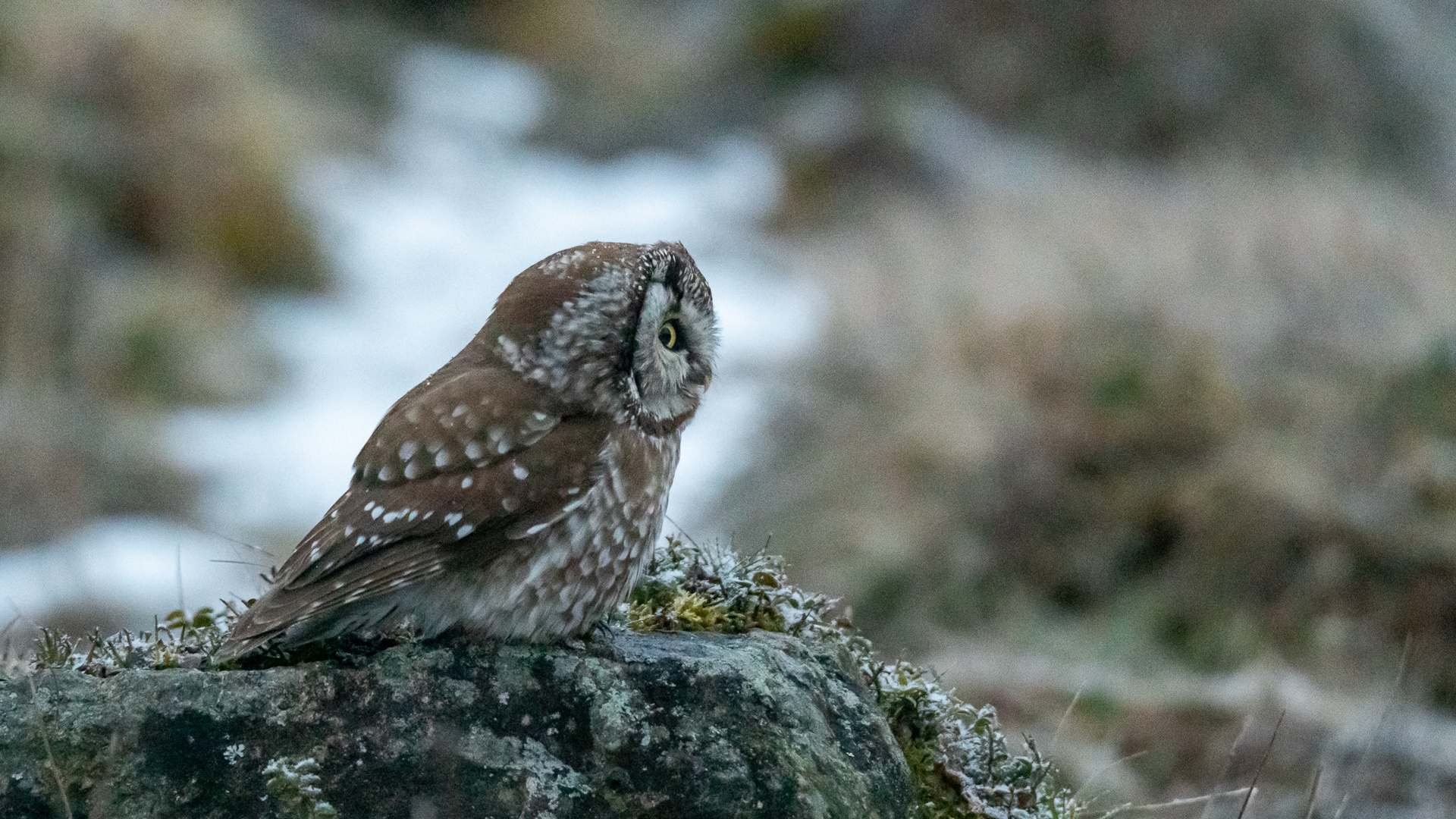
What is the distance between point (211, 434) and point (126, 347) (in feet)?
3.96

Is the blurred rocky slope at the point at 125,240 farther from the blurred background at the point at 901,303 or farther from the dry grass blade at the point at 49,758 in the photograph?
the dry grass blade at the point at 49,758

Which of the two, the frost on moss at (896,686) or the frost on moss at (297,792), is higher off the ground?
the frost on moss at (896,686)

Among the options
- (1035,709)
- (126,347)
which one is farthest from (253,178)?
(1035,709)

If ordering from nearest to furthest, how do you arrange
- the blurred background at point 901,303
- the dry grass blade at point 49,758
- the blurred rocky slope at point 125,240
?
the dry grass blade at point 49,758 < the blurred background at point 901,303 < the blurred rocky slope at point 125,240

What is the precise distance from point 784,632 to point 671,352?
2.44ft

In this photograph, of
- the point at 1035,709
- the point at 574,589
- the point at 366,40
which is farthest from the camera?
the point at 366,40

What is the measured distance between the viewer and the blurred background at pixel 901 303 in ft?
21.1

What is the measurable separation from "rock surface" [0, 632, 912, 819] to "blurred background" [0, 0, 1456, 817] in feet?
2.28

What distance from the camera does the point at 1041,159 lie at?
17906mm

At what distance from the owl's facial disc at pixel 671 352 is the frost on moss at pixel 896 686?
39cm

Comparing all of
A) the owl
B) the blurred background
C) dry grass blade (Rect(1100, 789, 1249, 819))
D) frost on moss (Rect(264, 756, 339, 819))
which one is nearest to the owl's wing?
the owl

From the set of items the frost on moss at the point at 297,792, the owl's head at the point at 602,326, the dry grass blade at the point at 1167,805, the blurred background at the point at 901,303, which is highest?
the blurred background at the point at 901,303

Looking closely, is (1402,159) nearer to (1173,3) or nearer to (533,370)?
(1173,3)

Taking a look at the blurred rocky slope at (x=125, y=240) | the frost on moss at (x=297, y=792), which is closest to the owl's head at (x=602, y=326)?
the frost on moss at (x=297, y=792)
